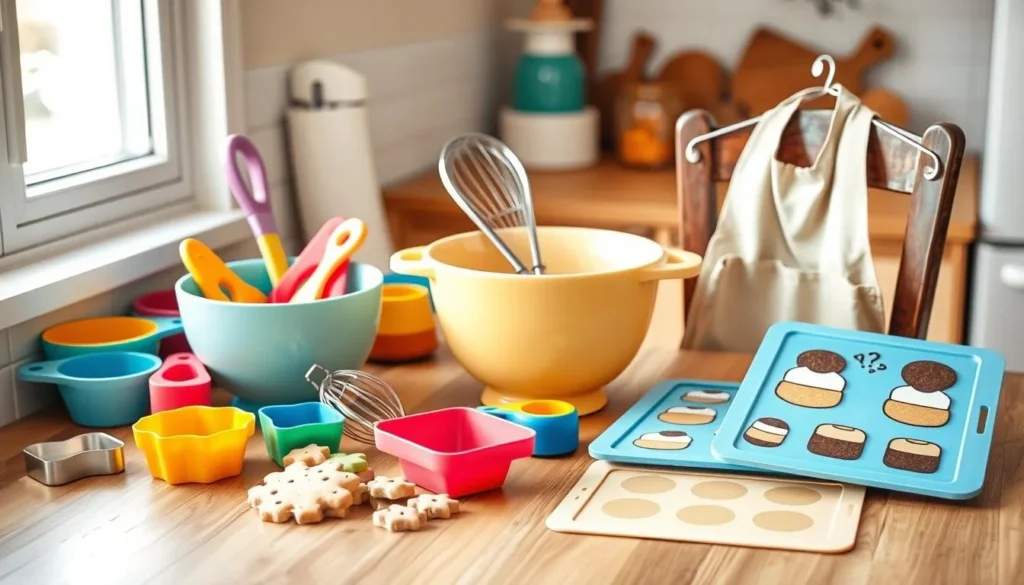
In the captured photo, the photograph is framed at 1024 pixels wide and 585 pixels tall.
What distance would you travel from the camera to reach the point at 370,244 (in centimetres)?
198

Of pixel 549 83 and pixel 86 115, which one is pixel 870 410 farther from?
pixel 549 83

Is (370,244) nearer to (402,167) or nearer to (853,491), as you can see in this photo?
(402,167)

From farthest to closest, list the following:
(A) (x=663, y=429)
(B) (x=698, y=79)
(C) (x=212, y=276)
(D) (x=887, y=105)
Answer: (B) (x=698, y=79), (D) (x=887, y=105), (C) (x=212, y=276), (A) (x=663, y=429)

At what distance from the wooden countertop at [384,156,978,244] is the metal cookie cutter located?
1184 mm

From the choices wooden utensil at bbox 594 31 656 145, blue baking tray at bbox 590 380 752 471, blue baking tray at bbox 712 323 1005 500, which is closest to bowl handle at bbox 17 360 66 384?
blue baking tray at bbox 590 380 752 471

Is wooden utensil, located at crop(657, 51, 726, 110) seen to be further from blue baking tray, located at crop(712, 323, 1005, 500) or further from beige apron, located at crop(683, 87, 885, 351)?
blue baking tray, located at crop(712, 323, 1005, 500)

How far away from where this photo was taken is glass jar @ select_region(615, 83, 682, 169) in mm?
2596

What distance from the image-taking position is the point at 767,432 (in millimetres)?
1109

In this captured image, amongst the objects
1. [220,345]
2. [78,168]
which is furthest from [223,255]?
[220,345]

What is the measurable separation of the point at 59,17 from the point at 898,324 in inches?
42.6

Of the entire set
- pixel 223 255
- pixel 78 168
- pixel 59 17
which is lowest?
pixel 223 255

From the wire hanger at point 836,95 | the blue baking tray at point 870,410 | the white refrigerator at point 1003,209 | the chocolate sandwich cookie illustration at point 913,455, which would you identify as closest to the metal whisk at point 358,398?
the blue baking tray at point 870,410

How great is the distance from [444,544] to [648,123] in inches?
68.9

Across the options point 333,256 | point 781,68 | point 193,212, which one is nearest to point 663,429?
point 333,256
